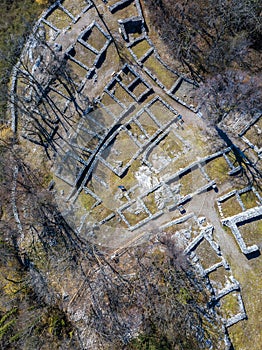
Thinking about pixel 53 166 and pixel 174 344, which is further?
pixel 53 166

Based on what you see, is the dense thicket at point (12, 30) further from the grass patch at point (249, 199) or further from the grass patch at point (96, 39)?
the grass patch at point (249, 199)

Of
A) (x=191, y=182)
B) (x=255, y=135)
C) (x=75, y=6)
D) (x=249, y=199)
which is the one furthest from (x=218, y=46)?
(x=75, y=6)

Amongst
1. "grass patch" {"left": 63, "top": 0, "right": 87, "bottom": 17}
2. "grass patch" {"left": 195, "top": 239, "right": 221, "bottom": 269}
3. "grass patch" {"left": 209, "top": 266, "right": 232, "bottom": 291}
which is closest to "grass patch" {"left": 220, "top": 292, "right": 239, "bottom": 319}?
"grass patch" {"left": 209, "top": 266, "right": 232, "bottom": 291}

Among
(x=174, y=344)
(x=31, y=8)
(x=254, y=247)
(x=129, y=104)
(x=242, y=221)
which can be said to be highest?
(x=31, y=8)

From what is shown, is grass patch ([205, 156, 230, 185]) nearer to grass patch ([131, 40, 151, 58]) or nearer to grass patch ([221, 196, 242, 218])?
grass patch ([221, 196, 242, 218])

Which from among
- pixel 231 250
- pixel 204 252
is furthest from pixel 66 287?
pixel 231 250

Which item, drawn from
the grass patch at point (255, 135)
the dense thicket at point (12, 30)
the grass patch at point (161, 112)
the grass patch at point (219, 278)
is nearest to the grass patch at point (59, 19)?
the dense thicket at point (12, 30)

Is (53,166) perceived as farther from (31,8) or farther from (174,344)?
(174,344)

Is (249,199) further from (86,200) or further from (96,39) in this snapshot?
(96,39)
